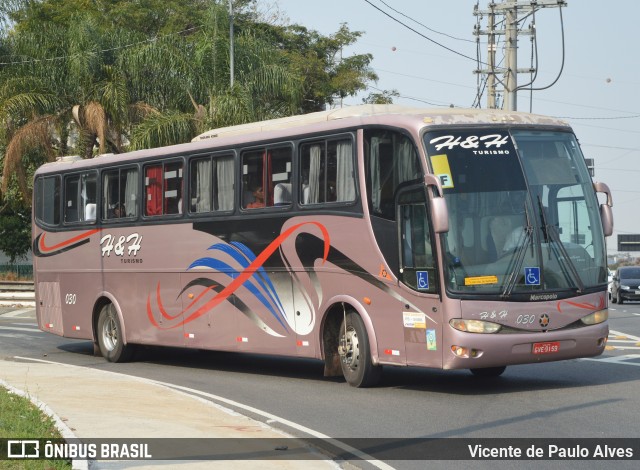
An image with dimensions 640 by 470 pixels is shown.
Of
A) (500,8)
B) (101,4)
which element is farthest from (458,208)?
(101,4)

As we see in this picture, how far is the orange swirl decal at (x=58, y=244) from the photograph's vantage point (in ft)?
72.3

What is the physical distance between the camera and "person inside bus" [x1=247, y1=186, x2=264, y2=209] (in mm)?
17406

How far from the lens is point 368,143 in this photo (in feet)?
50.6

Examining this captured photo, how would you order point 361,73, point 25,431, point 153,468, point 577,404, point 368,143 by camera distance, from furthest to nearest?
point 361,73, point 368,143, point 577,404, point 25,431, point 153,468

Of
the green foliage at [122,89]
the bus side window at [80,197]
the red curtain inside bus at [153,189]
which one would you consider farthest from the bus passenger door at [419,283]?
the green foliage at [122,89]

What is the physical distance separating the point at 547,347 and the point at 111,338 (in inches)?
384

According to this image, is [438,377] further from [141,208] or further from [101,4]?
[101,4]

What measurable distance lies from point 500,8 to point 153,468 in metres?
29.7

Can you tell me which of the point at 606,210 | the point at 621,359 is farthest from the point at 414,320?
the point at 621,359

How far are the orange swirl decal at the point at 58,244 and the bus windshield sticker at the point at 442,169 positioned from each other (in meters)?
9.03

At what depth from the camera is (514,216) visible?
47.2 feet

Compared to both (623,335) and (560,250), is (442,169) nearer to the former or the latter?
(560,250)

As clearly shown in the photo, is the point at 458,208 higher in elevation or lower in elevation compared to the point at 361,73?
lower

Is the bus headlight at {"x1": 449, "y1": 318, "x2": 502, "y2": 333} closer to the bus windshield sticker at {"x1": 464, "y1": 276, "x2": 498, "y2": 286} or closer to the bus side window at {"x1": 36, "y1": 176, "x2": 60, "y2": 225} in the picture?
the bus windshield sticker at {"x1": 464, "y1": 276, "x2": 498, "y2": 286}
